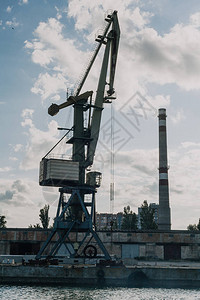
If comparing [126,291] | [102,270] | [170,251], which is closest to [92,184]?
[102,270]

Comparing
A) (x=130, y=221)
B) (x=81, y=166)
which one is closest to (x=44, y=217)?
(x=130, y=221)

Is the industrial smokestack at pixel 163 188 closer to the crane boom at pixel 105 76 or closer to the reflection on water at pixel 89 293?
the crane boom at pixel 105 76

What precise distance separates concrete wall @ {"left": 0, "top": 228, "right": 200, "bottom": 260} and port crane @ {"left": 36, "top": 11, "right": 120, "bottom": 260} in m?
9.39

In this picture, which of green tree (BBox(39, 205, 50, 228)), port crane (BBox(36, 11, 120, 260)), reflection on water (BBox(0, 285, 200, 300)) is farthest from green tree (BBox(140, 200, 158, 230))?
reflection on water (BBox(0, 285, 200, 300))

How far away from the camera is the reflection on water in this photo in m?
24.4

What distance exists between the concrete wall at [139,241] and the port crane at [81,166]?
370 inches

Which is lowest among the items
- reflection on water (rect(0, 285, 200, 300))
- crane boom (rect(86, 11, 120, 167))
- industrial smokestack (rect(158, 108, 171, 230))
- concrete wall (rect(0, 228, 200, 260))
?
reflection on water (rect(0, 285, 200, 300))

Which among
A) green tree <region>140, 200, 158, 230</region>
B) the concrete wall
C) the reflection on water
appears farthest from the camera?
green tree <region>140, 200, 158, 230</region>

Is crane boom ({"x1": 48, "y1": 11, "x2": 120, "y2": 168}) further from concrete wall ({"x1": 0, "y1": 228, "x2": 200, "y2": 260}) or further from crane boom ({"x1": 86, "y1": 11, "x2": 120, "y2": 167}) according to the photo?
concrete wall ({"x1": 0, "y1": 228, "x2": 200, "y2": 260})

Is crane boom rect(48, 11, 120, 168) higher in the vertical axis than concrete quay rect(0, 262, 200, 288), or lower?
higher

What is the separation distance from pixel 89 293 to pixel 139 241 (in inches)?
854

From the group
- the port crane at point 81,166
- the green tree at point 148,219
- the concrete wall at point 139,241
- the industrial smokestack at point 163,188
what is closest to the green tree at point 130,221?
the green tree at point 148,219

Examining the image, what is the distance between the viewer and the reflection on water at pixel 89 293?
24391 millimetres

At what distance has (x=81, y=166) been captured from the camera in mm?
36594
